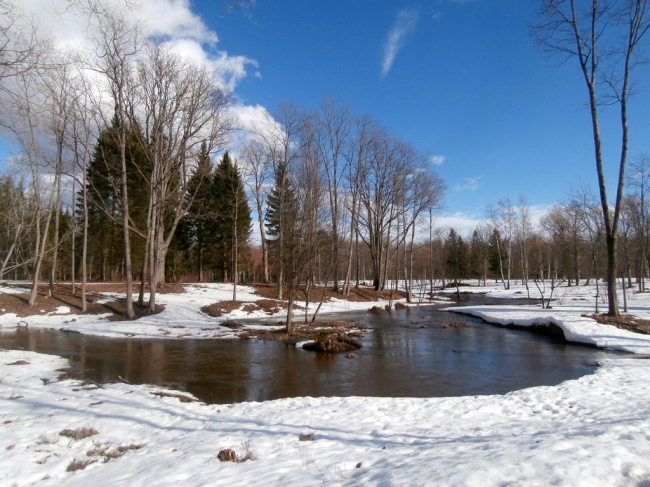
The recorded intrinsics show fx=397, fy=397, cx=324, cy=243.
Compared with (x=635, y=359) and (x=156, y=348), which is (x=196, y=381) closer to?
(x=156, y=348)

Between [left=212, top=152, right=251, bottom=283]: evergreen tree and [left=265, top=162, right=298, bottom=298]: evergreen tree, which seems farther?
[left=212, top=152, right=251, bottom=283]: evergreen tree

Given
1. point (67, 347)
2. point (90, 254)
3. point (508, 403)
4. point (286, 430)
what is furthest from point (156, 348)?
point (90, 254)

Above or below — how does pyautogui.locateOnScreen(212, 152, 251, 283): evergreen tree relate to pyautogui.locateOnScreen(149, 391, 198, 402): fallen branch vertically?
above

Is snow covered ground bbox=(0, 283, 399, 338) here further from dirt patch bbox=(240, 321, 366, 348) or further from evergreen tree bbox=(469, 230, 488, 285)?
evergreen tree bbox=(469, 230, 488, 285)

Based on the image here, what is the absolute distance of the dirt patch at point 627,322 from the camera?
51.6 ft

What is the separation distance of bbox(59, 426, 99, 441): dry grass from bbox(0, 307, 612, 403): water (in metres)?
2.79

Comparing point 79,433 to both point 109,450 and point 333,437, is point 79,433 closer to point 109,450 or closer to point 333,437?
point 109,450

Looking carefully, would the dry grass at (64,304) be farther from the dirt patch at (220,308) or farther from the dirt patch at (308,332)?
the dirt patch at (308,332)

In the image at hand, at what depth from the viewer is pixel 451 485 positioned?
11.7 feet

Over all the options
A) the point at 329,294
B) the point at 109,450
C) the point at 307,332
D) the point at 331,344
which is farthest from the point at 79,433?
the point at 329,294

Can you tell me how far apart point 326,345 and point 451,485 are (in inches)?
464

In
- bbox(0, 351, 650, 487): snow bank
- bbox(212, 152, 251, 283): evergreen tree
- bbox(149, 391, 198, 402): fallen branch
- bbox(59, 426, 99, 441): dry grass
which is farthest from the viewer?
bbox(212, 152, 251, 283): evergreen tree

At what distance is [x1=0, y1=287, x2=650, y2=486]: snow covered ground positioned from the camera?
402cm

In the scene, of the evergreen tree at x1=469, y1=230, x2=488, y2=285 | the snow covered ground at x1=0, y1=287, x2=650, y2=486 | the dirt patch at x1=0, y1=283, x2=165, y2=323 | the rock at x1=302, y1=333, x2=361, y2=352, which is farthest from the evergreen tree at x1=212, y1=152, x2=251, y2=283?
the evergreen tree at x1=469, y1=230, x2=488, y2=285
